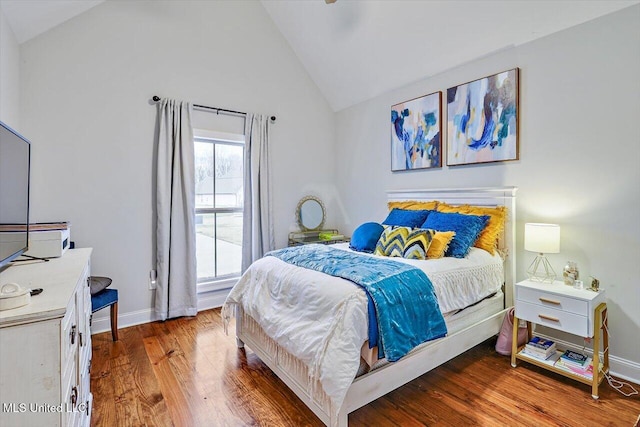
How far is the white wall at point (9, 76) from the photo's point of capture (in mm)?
2111

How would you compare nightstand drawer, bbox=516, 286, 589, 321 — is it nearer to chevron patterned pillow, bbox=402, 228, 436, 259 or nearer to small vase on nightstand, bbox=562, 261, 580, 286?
small vase on nightstand, bbox=562, 261, 580, 286

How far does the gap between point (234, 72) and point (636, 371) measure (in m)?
4.52

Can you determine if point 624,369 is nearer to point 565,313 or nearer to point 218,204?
point 565,313

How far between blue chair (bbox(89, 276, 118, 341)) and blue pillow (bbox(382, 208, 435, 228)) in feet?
8.60

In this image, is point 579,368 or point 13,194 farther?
point 579,368

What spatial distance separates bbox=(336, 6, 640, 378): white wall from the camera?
7.07 feet

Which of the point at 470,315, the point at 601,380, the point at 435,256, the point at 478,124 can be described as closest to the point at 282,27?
the point at 478,124

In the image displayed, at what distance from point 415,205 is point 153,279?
2878 millimetres

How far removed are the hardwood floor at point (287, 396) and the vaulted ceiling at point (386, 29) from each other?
2626 millimetres

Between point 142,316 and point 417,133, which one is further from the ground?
point 417,133

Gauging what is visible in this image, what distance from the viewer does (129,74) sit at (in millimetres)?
3068

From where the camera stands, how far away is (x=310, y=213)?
14.4 feet

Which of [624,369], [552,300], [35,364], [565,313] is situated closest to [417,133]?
[552,300]

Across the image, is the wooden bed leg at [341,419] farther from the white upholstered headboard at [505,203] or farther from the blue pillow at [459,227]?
the white upholstered headboard at [505,203]
